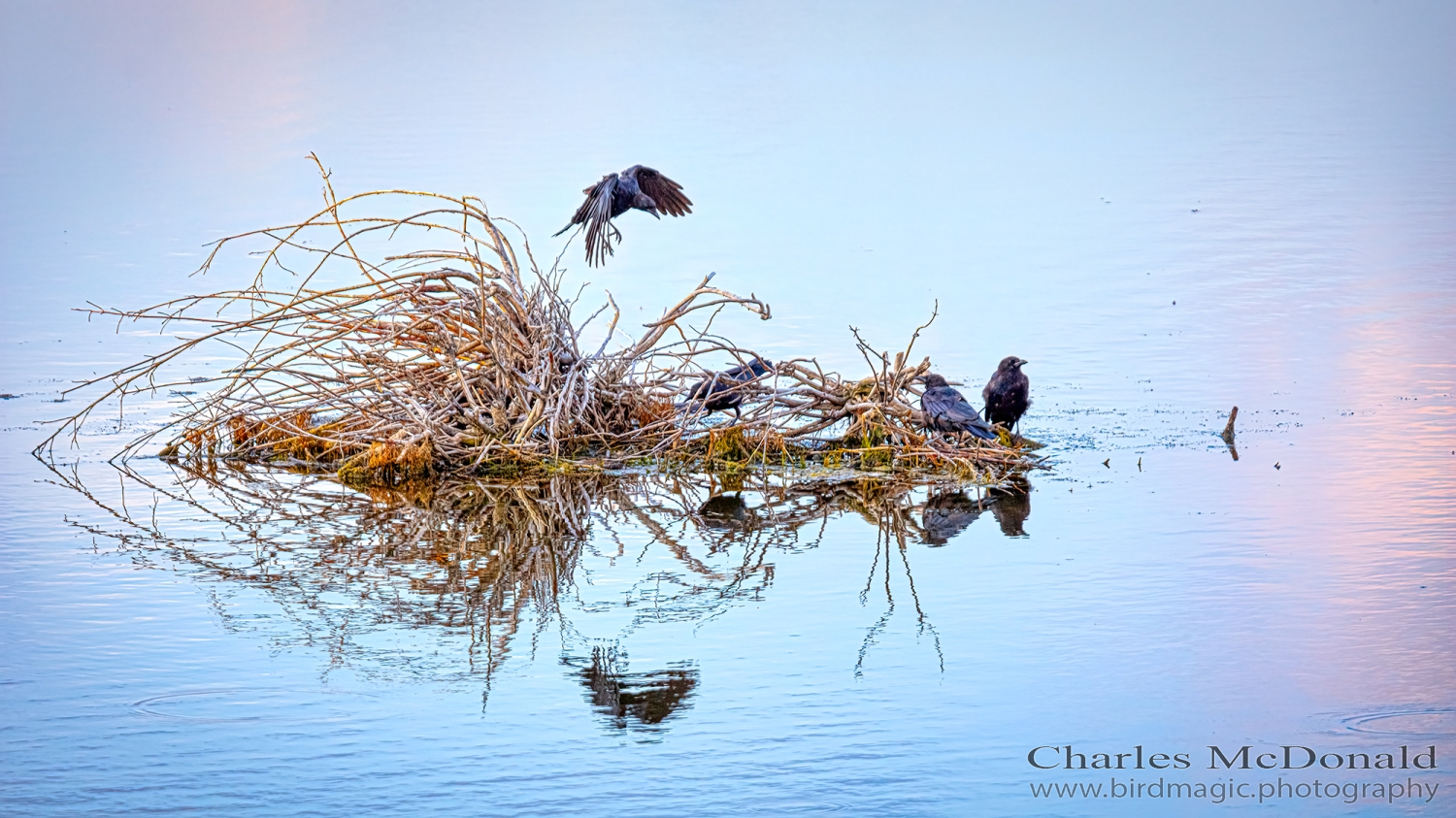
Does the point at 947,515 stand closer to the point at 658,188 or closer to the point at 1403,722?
the point at 1403,722

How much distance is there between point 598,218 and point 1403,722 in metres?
5.24

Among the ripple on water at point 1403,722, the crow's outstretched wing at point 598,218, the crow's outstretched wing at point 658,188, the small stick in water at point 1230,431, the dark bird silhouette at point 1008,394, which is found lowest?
the ripple on water at point 1403,722

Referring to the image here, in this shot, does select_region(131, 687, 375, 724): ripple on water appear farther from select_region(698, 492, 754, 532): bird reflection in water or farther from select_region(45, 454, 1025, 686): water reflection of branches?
select_region(698, 492, 754, 532): bird reflection in water

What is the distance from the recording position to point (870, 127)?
19.6m

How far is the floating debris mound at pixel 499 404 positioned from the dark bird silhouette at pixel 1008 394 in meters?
0.17

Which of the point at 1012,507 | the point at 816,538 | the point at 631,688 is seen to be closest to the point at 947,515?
the point at 1012,507

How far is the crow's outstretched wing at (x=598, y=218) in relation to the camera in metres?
8.92

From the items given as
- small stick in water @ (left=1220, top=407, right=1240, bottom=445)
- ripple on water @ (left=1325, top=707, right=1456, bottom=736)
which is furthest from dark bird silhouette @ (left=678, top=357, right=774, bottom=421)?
ripple on water @ (left=1325, top=707, right=1456, bottom=736)

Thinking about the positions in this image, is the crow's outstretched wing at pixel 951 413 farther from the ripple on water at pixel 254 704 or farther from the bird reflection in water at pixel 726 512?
the ripple on water at pixel 254 704

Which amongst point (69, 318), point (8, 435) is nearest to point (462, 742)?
point (8, 435)

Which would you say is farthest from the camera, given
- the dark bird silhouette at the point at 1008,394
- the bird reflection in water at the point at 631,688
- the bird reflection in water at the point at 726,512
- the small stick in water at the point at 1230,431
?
the small stick in water at the point at 1230,431

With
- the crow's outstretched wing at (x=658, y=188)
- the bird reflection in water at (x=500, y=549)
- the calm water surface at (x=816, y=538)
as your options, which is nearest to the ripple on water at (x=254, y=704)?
the calm water surface at (x=816, y=538)

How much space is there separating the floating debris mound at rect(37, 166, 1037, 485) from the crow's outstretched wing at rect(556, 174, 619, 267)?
0.36 metres

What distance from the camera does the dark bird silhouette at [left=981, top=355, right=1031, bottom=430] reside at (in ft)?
27.7
